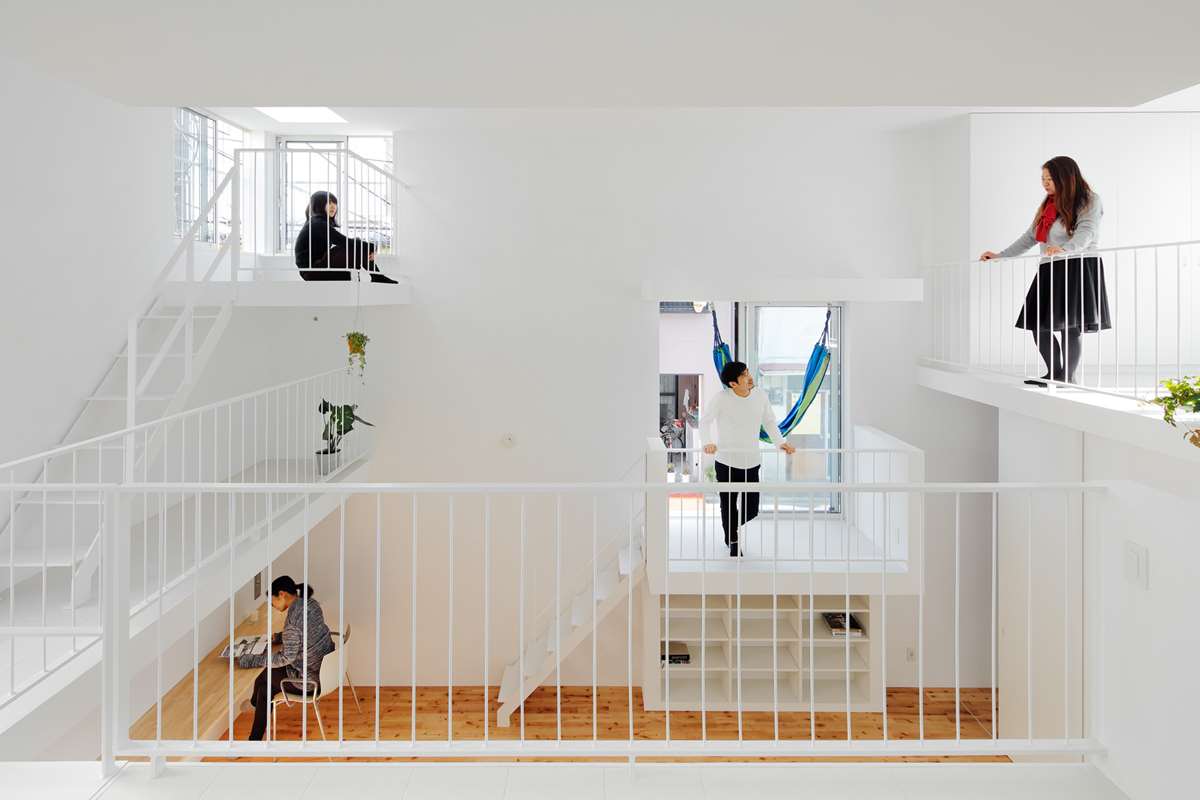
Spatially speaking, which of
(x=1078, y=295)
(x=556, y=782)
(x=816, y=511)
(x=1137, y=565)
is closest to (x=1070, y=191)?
(x=1078, y=295)

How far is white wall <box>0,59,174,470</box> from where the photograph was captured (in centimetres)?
529

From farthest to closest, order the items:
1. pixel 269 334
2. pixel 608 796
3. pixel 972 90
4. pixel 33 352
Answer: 1. pixel 269 334
2. pixel 33 352
3. pixel 972 90
4. pixel 608 796

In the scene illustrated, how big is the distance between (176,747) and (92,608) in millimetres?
2073

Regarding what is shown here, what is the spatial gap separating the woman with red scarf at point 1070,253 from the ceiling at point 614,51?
168 cm

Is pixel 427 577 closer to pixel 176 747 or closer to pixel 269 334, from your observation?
pixel 269 334

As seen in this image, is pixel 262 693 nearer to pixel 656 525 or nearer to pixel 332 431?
pixel 332 431

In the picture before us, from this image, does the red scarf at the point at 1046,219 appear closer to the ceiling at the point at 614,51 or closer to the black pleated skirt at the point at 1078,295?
the black pleated skirt at the point at 1078,295

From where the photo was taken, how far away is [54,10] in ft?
8.09

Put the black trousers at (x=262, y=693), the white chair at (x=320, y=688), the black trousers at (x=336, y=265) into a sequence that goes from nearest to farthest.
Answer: the black trousers at (x=262, y=693) → the white chair at (x=320, y=688) → the black trousers at (x=336, y=265)

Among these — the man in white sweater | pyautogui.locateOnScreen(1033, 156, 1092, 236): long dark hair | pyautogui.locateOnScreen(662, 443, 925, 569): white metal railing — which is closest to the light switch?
pyautogui.locateOnScreen(1033, 156, 1092, 236): long dark hair

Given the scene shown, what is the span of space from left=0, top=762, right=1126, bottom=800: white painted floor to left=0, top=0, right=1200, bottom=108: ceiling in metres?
2.22

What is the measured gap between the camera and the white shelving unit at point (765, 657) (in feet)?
23.6

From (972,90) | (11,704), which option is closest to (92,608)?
(11,704)

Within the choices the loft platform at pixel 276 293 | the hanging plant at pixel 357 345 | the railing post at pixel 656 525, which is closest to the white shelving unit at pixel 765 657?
the railing post at pixel 656 525
